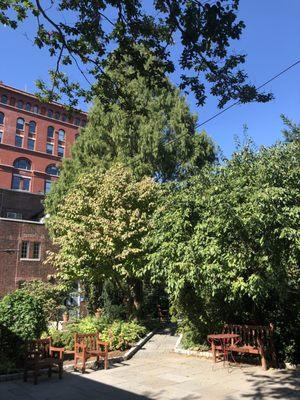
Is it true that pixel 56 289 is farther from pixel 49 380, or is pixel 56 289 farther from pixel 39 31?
pixel 39 31

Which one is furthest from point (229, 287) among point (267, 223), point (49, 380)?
point (49, 380)

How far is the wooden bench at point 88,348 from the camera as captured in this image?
11.5m

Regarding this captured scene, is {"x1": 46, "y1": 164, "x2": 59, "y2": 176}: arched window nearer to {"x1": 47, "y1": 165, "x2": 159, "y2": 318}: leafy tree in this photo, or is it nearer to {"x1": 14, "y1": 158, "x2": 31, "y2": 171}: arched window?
{"x1": 14, "y1": 158, "x2": 31, "y2": 171}: arched window

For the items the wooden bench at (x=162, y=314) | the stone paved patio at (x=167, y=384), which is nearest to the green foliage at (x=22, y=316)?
the stone paved patio at (x=167, y=384)

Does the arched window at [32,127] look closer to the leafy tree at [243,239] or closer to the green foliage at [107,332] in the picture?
the green foliage at [107,332]

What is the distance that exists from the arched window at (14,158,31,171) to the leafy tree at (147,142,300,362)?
53.6m

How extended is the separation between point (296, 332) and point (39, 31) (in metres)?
9.27

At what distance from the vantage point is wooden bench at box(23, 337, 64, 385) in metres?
10.3

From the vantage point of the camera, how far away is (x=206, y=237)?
1075cm

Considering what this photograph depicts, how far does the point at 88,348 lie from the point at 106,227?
181 inches

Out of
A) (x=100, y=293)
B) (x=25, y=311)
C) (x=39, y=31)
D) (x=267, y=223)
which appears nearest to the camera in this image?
(x=39, y=31)

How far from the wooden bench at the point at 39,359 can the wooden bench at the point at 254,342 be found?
4.29m

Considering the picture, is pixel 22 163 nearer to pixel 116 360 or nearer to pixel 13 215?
pixel 13 215

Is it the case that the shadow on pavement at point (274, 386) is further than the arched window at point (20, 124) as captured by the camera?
No
